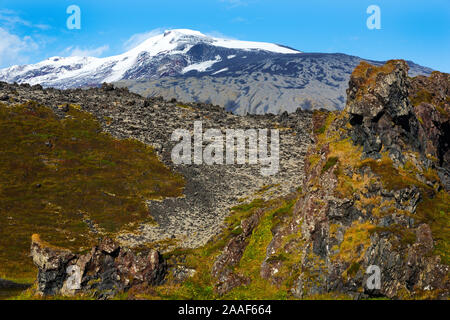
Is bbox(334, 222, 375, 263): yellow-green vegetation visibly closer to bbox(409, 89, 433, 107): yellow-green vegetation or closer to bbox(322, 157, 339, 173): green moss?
bbox(322, 157, 339, 173): green moss

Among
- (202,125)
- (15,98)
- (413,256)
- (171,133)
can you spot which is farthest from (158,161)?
(413,256)

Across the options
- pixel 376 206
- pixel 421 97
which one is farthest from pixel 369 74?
pixel 376 206

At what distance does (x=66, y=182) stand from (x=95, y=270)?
56.5 metres

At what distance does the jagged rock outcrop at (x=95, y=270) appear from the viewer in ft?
92.6

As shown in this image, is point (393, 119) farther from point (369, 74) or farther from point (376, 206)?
point (376, 206)

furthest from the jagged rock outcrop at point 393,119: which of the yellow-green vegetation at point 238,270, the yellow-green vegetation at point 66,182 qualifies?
the yellow-green vegetation at point 66,182

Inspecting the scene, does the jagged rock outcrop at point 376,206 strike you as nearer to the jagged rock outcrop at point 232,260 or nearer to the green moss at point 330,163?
the green moss at point 330,163

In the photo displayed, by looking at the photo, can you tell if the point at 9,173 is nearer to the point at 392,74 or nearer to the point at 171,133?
the point at 171,133

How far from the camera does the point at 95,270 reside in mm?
28875

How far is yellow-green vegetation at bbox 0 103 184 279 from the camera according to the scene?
198 feet

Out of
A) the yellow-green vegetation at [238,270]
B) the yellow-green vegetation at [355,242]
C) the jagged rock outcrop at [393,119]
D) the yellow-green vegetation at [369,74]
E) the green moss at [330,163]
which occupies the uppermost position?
the yellow-green vegetation at [369,74]

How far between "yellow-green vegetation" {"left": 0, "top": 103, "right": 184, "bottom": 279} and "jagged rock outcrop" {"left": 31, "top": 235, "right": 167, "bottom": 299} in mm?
25515

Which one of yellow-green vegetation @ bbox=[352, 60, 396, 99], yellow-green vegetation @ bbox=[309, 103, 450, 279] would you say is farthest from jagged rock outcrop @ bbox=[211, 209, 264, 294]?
yellow-green vegetation @ bbox=[352, 60, 396, 99]

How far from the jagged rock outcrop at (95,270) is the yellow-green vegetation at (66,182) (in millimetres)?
25515
